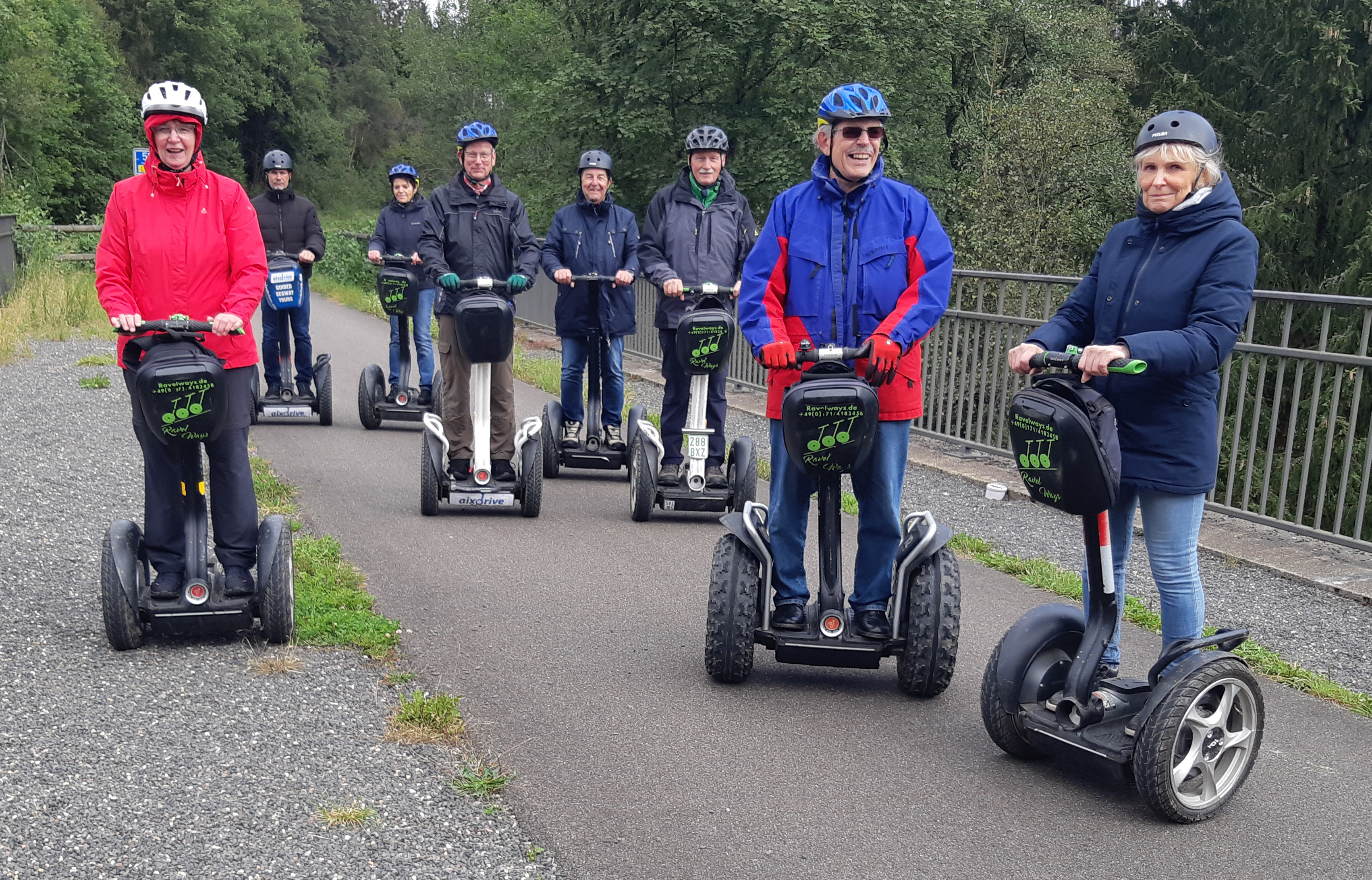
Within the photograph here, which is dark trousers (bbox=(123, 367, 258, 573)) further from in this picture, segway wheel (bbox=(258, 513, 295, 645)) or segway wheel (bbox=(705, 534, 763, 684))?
segway wheel (bbox=(705, 534, 763, 684))

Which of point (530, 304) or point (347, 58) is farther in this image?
point (347, 58)

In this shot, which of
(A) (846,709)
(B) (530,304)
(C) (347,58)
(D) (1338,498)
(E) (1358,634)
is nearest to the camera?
(A) (846,709)

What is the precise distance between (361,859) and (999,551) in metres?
4.99

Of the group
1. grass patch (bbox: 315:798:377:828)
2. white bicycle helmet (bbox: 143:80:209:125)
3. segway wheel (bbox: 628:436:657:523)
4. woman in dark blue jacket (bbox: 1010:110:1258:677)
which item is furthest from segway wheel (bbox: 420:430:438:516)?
woman in dark blue jacket (bbox: 1010:110:1258:677)

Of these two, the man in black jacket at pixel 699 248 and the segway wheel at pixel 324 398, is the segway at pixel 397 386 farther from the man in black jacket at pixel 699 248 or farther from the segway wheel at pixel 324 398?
the man in black jacket at pixel 699 248

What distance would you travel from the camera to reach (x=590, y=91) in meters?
22.2

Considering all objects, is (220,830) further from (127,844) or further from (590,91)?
(590,91)

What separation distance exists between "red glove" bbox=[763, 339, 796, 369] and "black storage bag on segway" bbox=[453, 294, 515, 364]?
328 cm

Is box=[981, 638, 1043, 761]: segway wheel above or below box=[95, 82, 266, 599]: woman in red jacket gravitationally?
below

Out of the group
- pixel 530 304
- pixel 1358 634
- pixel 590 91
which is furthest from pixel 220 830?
pixel 530 304

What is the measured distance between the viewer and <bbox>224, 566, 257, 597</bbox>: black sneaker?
540 centimetres

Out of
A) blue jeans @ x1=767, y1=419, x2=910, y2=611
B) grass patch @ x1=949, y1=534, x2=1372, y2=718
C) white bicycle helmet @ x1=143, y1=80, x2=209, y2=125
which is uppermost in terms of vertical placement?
white bicycle helmet @ x1=143, y1=80, x2=209, y2=125

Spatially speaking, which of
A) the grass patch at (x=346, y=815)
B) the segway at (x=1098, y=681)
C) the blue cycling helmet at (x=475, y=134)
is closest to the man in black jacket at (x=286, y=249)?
the blue cycling helmet at (x=475, y=134)

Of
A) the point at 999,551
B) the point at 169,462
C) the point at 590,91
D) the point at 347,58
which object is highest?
the point at 347,58
